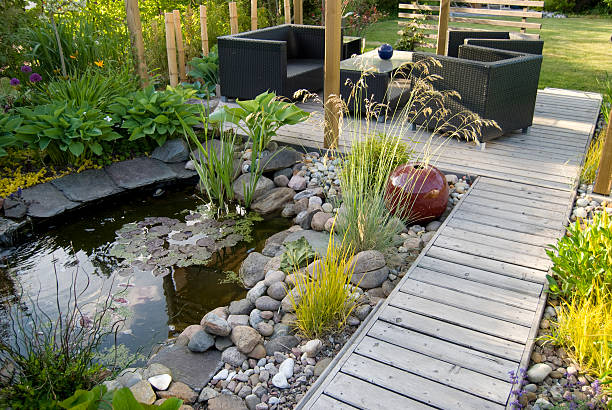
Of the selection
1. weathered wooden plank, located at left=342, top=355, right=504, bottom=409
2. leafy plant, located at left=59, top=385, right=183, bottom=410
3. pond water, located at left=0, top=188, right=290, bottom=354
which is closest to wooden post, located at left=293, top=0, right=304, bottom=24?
pond water, located at left=0, top=188, right=290, bottom=354

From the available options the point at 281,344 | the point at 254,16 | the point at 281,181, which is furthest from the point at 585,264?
the point at 254,16

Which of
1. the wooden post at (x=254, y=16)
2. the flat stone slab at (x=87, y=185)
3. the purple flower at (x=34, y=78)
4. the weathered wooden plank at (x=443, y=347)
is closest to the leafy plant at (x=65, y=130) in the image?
the flat stone slab at (x=87, y=185)

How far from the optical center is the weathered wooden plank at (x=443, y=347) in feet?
8.60

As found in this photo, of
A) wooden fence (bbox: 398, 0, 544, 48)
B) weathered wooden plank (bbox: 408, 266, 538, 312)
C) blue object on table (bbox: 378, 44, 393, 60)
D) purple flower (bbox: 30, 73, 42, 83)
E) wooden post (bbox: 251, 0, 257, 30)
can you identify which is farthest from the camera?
wooden fence (bbox: 398, 0, 544, 48)

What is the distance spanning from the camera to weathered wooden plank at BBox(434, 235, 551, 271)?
3482 mm

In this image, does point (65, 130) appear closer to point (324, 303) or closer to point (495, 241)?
point (324, 303)

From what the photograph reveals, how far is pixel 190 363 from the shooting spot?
290 centimetres

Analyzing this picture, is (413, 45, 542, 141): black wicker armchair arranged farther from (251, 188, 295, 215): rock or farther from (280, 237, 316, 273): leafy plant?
(280, 237, 316, 273): leafy plant

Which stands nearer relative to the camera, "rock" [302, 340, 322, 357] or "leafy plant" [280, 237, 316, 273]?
"rock" [302, 340, 322, 357]

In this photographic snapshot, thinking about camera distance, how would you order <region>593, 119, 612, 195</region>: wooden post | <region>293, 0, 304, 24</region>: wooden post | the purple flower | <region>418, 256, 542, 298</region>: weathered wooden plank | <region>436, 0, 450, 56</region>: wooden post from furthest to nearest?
1. <region>293, 0, 304, 24</region>: wooden post
2. <region>436, 0, 450, 56</region>: wooden post
3. the purple flower
4. <region>593, 119, 612, 195</region>: wooden post
5. <region>418, 256, 542, 298</region>: weathered wooden plank

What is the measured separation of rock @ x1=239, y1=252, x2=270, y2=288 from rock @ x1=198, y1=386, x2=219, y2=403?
3.68ft

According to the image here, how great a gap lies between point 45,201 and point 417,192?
3020 mm

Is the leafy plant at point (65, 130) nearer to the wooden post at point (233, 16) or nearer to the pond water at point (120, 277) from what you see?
the pond water at point (120, 277)

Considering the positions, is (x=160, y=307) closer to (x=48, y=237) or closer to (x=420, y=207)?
(x=48, y=237)
